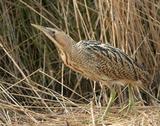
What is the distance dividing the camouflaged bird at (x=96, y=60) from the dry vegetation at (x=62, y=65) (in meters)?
0.25

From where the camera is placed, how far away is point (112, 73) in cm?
349

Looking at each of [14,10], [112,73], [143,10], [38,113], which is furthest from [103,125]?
[14,10]

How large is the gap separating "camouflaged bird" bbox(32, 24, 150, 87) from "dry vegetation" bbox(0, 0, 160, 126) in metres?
0.25

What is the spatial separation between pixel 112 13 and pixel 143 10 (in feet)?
1.25

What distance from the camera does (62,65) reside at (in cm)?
424

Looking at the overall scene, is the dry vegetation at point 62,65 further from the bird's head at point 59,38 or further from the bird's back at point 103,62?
the bird's head at point 59,38

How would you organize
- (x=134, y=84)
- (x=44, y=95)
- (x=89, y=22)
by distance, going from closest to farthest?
(x=134, y=84) < (x=89, y=22) < (x=44, y=95)

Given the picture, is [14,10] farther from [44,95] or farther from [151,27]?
[151,27]

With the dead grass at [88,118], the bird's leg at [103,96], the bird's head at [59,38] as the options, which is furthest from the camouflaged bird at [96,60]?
the bird's leg at [103,96]

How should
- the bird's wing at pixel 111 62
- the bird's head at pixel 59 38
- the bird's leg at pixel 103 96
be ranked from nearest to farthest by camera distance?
the bird's head at pixel 59 38, the bird's wing at pixel 111 62, the bird's leg at pixel 103 96

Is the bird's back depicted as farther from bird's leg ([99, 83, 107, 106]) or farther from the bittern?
bird's leg ([99, 83, 107, 106])

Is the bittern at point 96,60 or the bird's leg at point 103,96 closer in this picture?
the bittern at point 96,60

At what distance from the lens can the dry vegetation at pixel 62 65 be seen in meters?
3.67

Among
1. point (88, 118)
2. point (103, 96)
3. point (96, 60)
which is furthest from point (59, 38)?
point (103, 96)
